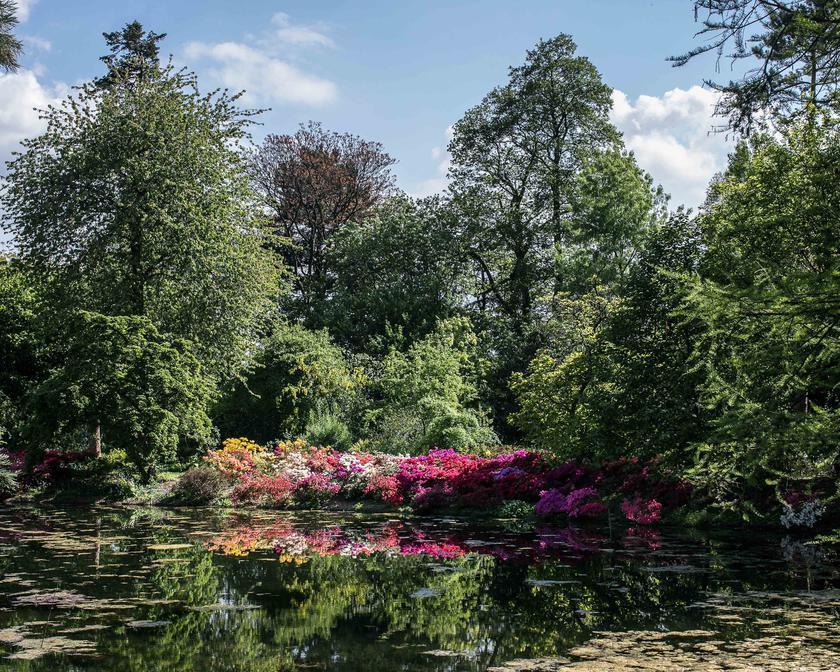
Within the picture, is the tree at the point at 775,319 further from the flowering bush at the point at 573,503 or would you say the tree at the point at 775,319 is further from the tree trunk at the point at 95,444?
the tree trunk at the point at 95,444

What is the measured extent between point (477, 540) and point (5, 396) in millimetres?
16289

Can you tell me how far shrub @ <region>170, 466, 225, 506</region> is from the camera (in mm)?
19062

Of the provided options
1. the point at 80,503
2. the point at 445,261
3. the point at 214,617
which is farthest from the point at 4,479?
the point at 445,261

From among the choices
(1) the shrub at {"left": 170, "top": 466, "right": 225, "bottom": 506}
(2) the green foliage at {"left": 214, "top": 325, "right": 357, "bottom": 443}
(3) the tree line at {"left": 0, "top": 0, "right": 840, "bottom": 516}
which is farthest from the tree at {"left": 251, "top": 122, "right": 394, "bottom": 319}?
(1) the shrub at {"left": 170, "top": 466, "right": 225, "bottom": 506}

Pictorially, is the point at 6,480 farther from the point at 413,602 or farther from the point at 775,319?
the point at 775,319

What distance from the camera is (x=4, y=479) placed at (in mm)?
18234

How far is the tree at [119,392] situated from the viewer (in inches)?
718

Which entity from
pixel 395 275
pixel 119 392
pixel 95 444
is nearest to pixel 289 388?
pixel 95 444

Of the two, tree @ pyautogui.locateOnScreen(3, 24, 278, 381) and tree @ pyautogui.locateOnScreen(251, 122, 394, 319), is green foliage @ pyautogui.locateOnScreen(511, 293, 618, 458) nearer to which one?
tree @ pyautogui.locateOnScreen(3, 24, 278, 381)

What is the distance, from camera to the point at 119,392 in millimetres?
18406

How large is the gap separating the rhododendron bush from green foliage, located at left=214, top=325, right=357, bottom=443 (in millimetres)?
4618

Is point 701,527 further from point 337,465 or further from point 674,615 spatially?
point 337,465

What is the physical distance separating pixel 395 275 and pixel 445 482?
16.8m

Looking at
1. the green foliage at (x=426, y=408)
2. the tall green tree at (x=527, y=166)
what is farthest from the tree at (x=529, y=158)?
the green foliage at (x=426, y=408)
